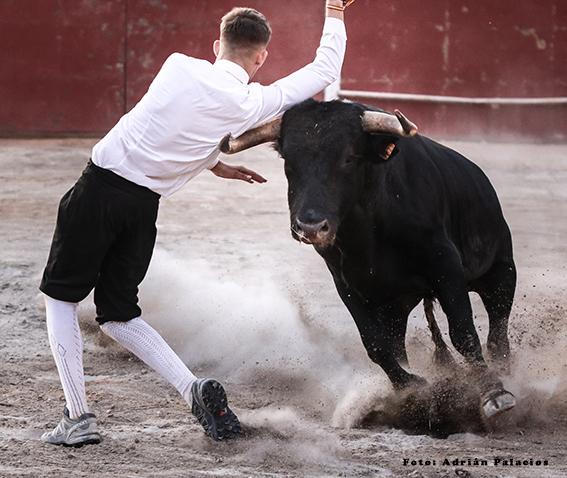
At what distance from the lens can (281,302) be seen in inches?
227

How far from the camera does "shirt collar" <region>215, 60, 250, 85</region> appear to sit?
3797 mm

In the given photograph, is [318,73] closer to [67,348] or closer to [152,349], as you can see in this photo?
[152,349]

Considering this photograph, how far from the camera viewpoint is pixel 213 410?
3748 mm

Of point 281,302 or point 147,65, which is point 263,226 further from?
point 147,65

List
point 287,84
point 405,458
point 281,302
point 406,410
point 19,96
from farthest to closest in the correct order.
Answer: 1. point 19,96
2. point 281,302
3. point 406,410
4. point 287,84
5. point 405,458

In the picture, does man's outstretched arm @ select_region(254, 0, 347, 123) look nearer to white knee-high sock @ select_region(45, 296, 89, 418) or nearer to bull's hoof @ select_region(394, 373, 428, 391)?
white knee-high sock @ select_region(45, 296, 89, 418)

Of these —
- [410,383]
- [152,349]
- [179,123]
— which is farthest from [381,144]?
[152,349]

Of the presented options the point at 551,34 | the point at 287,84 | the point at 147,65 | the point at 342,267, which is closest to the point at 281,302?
the point at 342,267

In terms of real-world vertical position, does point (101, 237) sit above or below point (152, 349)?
above

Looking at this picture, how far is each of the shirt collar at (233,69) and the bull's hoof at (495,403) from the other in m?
1.24

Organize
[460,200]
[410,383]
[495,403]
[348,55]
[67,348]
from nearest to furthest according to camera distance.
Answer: [67,348] < [495,403] < [410,383] < [460,200] < [348,55]

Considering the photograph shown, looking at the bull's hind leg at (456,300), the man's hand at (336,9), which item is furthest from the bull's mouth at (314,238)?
the man's hand at (336,9)

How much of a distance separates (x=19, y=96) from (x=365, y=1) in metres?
3.06

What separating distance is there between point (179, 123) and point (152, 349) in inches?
27.1
